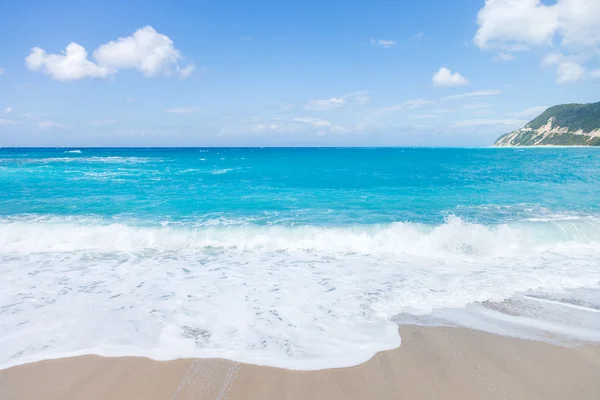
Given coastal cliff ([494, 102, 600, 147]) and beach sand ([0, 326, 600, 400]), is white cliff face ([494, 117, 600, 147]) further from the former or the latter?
beach sand ([0, 326, 600, 400])

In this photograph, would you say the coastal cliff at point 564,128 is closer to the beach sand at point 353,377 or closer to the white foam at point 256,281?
the white foam at point 256,281

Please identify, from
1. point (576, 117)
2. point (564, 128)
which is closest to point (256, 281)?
point (564, 128)

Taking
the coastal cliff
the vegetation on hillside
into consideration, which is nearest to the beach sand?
the coastal cliff

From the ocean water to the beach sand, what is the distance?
0.27 m

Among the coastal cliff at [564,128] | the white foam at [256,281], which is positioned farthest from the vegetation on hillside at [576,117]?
the white foam at [256,281]

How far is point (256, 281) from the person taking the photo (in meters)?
7.74

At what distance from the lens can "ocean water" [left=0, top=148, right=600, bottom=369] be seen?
526 centimetres

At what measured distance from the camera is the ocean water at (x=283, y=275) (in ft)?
17.3

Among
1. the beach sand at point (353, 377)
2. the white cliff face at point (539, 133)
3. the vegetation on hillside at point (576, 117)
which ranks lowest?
the beach sand at point (353, 377)

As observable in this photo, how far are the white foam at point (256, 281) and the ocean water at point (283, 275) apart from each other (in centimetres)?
4

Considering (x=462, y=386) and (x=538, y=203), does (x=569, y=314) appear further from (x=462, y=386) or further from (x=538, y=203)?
(x=538, y=203)

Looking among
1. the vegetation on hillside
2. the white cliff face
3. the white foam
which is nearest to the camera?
the white foam

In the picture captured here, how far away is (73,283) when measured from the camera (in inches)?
292

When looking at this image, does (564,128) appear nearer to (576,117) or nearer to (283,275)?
(576,117)
